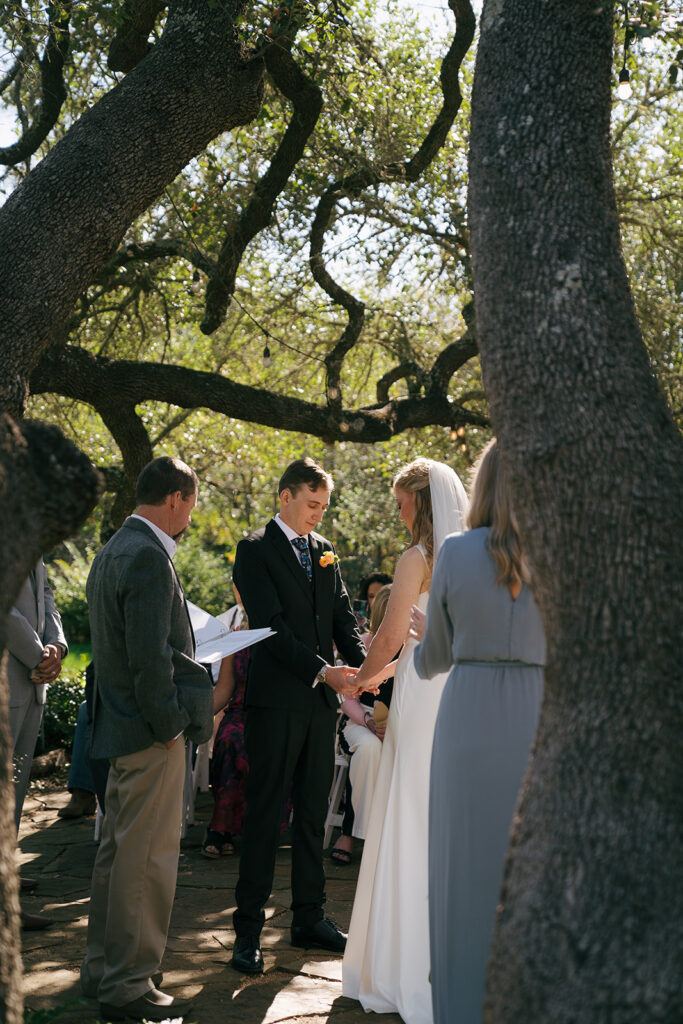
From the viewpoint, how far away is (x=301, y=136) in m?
8.21

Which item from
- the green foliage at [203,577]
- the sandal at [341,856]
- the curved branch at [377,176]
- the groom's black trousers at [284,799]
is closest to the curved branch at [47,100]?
the curved branch at [377,176]

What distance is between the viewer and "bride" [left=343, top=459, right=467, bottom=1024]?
14.5ft

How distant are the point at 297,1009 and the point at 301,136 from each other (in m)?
6.57

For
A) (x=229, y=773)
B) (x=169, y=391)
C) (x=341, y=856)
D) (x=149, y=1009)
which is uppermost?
(x=169, y=391)

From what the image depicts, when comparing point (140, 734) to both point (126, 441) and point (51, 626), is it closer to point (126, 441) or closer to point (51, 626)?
point (51, 626)

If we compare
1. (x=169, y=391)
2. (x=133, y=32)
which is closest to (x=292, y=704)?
(x=169, y=391)

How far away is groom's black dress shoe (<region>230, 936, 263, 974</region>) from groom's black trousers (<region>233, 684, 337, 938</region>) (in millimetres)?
36

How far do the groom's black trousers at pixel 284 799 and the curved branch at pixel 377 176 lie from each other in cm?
469

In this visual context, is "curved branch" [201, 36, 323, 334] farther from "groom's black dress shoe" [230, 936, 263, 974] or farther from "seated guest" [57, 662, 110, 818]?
"groom's black dress shoe" [230, 936, 263, 974]

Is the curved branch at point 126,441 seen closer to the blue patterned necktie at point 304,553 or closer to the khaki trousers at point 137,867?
the blue patterned necktie at point 304,553

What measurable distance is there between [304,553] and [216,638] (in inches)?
32.9

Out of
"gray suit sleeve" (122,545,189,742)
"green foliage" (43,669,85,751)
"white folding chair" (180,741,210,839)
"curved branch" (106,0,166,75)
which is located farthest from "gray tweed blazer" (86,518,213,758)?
"green foliage" (43,669,85,751)

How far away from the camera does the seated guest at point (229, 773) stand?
23.6 feet

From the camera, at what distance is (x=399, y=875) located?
15.0ft
